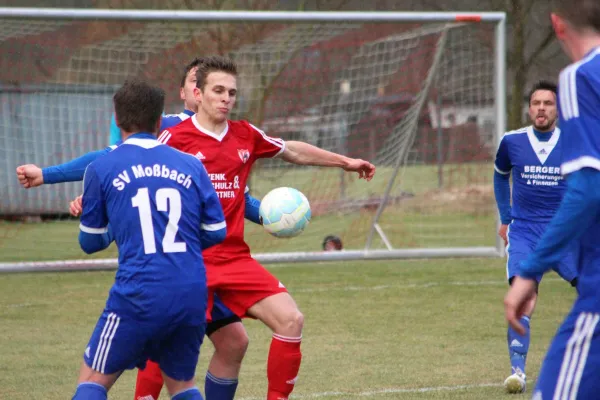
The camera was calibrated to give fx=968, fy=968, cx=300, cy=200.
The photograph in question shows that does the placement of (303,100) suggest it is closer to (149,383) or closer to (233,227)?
(233,227)

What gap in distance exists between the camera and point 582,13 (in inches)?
122

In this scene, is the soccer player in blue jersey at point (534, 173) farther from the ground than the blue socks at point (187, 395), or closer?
farther from the ground

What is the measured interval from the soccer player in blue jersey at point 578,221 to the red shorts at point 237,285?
6.62 feet

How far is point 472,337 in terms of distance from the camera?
7.82 meters

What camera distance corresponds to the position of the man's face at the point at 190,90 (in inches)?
215

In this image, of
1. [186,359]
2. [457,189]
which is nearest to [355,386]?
[186,359]

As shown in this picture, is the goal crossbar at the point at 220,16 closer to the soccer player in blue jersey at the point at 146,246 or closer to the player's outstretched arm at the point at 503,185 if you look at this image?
the player's outstretched arm at the point at 503,185

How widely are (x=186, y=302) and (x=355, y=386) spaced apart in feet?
8.14

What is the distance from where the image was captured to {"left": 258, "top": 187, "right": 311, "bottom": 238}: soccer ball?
512 centimetres

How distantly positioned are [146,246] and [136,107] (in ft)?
1.96

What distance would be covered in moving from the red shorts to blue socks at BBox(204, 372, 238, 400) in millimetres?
350

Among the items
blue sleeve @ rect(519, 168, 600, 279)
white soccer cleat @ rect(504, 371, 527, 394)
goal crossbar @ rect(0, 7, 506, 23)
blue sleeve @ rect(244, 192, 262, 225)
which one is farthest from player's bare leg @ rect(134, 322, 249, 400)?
goal crossbar @ rect(0, 7, 506, 23)

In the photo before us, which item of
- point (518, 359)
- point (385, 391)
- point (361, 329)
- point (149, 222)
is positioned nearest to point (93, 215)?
point (149, 222)

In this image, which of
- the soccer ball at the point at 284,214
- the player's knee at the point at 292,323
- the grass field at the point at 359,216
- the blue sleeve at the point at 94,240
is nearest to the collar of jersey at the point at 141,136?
the blue sleeve at the point at 94,240
